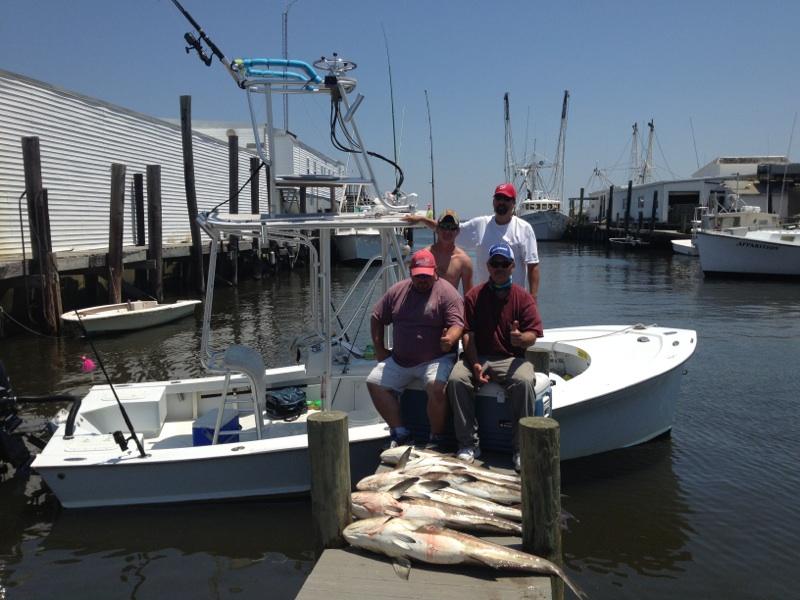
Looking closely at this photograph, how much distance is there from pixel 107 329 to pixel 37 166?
3.71 m

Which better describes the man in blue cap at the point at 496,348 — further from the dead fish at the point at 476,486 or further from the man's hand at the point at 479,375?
the dead fish at the point at 476,486

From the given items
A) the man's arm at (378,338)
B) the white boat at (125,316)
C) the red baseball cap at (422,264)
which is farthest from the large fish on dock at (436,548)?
the white boat at (125,316)

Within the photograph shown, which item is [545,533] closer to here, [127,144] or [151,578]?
[151,578]

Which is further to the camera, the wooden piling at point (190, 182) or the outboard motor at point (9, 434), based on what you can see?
the wooden piling at point (190, 182)

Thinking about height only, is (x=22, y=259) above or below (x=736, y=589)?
above

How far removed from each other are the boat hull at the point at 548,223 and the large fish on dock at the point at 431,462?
194 ft

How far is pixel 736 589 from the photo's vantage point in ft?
16.8

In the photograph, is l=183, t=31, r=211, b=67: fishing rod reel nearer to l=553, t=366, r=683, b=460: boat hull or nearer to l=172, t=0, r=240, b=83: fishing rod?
l=172, t=0, r=240, b=83: fishing rod

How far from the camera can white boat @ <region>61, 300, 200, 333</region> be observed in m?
14.8

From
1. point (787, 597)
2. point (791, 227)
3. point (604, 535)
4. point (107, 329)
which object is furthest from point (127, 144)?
point (791, 227)

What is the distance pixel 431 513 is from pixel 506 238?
9.59 feet

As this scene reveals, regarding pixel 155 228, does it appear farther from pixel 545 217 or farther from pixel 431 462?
pixel 545 217

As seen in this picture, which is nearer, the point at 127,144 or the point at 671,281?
the point at 127,144

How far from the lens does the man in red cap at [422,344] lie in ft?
17.1
